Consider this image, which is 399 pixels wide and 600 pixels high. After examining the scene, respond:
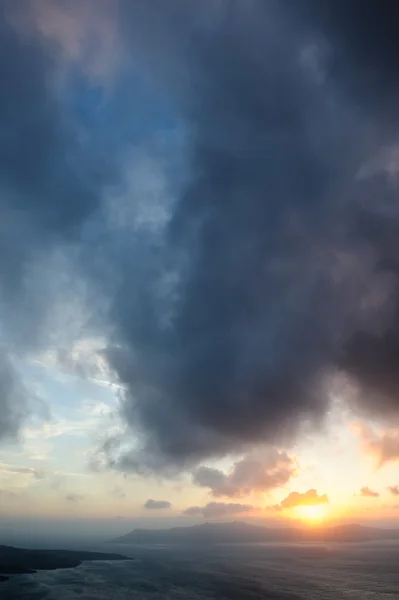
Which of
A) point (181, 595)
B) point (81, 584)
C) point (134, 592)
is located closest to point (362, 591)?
point (181, 595)

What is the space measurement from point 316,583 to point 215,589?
139ft

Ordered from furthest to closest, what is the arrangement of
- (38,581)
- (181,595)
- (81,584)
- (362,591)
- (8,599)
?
1. (38,581)
2. (81,584)
3. (362,591)
4. (181,595)
5. (8,599)

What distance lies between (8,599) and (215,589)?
2591 inches

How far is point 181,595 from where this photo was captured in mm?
138625

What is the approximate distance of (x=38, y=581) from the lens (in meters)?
180

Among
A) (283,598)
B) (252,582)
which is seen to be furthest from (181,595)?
(252,582)

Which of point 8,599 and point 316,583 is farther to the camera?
point 316,583

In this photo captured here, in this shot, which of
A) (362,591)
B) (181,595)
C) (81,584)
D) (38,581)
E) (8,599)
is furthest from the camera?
(38,581)

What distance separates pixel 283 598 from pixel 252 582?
4985 cm

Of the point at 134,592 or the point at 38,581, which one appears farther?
the point at 38,581

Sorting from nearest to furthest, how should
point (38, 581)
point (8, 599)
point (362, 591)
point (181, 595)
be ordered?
1. point (8, 599)
2. point (181, 595)
3. point (362, 591)
4. point (38, 581)

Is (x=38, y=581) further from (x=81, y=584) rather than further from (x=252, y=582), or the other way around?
(x=252, y=582)

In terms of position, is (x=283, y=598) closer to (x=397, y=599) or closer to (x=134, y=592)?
(x=397, y=599)

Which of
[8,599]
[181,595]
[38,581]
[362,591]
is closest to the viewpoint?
[8,599]
